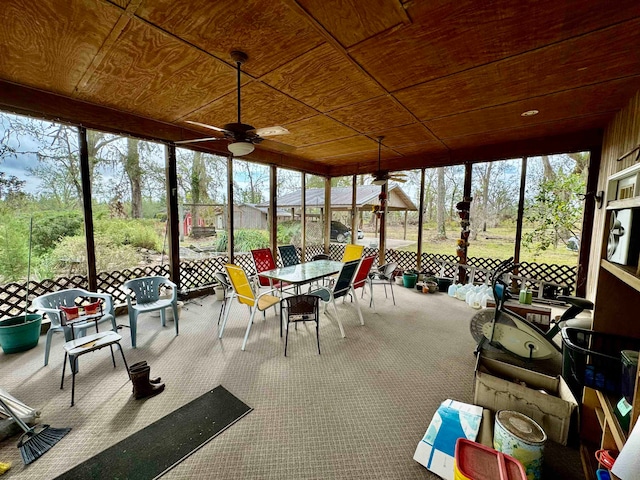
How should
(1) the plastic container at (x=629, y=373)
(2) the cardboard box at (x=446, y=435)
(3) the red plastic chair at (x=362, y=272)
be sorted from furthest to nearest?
(3) the red plastic chair at (x=362, y=272) < (2) the cardboard box at (x=446, y=435) < (1) the plastic container at (x=629, y=373)

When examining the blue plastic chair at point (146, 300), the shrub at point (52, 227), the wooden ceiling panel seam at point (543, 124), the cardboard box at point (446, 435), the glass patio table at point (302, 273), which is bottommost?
the cardboard box at point (446, 435)

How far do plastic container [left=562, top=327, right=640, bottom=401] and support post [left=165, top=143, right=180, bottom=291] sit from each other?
4.75 meters

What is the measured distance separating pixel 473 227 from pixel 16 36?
717cm

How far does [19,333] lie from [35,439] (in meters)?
1.79

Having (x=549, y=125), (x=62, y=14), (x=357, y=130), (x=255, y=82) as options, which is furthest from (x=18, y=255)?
(x=549, y=125)

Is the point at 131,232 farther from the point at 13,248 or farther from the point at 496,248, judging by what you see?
the point at 496,248

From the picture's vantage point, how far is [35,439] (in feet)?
5.63

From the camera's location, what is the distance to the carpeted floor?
161cm

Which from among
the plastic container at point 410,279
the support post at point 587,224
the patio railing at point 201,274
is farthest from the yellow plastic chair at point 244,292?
the support post at point 587,224

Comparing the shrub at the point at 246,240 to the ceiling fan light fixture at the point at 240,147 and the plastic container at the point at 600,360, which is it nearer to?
the ceiling fan light fixture at the point at 240,147

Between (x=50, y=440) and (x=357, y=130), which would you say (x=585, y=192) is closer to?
(x=357, y=130)

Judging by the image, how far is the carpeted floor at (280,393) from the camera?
1.61 m

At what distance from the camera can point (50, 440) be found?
1.72m

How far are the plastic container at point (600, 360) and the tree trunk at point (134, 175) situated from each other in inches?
204
